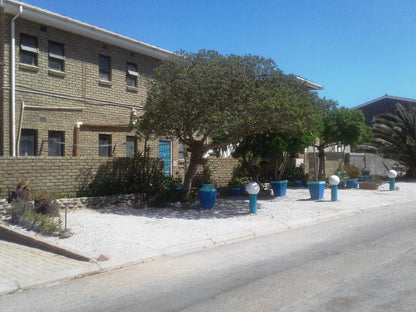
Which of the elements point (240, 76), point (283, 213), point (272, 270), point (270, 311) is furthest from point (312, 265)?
point (240, 76)

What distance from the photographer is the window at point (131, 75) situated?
55.7 feet

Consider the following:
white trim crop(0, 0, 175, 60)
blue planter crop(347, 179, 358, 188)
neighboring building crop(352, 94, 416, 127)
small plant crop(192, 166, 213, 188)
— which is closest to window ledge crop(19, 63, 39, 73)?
white trim crop(0, 0, 175, 60)

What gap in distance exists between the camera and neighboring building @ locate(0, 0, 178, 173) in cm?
1334

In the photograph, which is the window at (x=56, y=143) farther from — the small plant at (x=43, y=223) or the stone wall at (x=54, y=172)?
the small plant at (x=43, y=223)

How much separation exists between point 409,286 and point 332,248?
2.46 m

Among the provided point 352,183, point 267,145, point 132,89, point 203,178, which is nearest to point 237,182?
point 203,178

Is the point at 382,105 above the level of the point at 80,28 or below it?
above

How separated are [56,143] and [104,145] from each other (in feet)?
6.18

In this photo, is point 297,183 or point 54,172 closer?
point 54,172

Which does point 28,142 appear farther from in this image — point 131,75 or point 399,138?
point 399,138

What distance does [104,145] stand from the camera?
16.0 metres

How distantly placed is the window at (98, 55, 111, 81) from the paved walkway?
9798 mm

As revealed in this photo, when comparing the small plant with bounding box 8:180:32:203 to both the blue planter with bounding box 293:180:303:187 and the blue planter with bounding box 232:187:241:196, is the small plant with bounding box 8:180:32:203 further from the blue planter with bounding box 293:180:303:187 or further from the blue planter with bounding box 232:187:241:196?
the blue planter with bounding box 293:180:303:187

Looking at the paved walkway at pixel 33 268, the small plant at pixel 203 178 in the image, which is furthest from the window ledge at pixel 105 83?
the paved walkway at pixel 33 268
